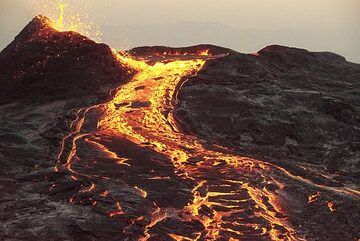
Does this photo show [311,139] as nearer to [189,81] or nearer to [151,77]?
[189,81]

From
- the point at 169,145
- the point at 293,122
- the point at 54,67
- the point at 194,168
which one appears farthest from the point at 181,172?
the point at 54,67

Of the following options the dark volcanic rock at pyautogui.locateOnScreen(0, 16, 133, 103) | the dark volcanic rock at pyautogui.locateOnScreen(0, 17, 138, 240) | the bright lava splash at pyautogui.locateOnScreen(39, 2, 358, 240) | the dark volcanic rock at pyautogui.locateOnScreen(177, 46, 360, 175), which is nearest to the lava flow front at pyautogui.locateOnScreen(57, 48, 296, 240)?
the bright lava splash at pyautogui.locateOnScreen(39, 2, 358, 240)

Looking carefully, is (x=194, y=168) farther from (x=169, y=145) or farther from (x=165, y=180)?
(x=169, y=145)

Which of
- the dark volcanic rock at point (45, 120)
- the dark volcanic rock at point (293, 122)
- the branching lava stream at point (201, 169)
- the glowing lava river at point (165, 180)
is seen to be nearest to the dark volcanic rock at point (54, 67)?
the dark volcanic rock at point (45, 120)

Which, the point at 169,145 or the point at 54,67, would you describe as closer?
the point at 169,145

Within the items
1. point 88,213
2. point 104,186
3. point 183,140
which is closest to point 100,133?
point 183,140

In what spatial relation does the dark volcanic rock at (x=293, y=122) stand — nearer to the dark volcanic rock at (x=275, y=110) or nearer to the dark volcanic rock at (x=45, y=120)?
the dark volcanic rock at (x=275, y=110)

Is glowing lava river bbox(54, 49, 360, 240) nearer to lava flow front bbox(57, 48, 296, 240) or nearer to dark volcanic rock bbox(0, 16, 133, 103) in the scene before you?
lava flow front bbox(57, 48, 296, 240)
